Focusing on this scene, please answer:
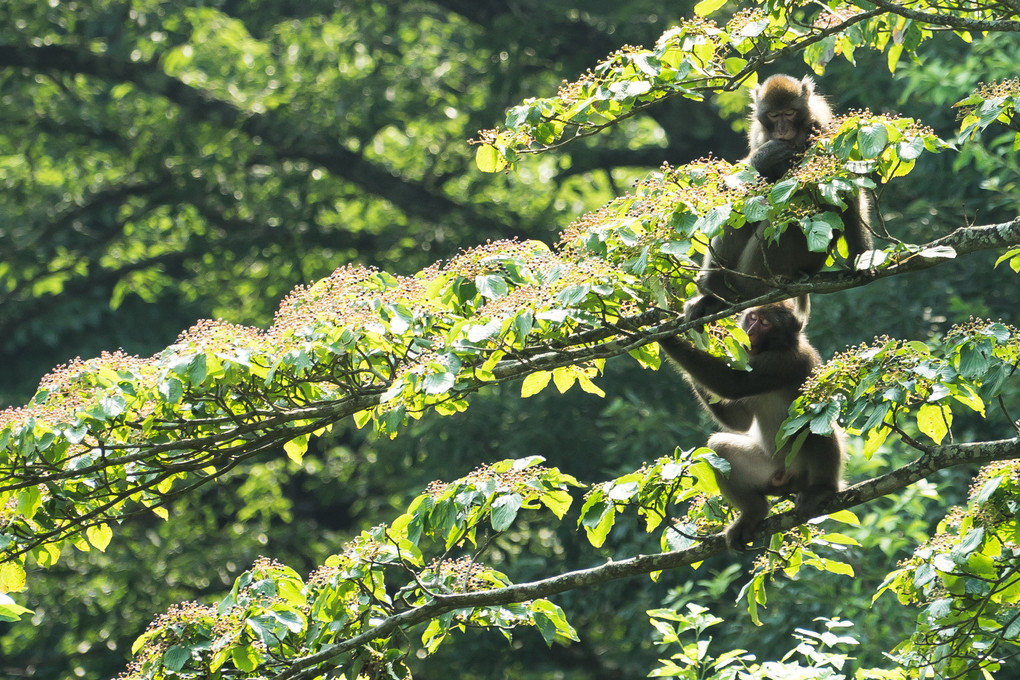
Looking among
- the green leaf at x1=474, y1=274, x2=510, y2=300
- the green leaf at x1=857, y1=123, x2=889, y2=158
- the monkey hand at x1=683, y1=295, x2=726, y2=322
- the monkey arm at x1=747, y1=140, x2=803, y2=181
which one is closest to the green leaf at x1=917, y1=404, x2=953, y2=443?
the monkey hand at x1=683, y1=295, x2=726, y2=322

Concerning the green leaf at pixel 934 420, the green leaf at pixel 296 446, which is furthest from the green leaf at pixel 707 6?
the green leaf at pixel 296 446

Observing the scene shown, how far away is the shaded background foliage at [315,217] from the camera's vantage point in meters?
9.80

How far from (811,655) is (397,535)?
171cm

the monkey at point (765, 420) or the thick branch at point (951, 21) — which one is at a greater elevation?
the thick branch at point (951, 21)

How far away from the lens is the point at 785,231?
4.24m

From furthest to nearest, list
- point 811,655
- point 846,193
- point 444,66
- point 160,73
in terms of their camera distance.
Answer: point 444,66
point 160,73
point 811,655
point 846,193

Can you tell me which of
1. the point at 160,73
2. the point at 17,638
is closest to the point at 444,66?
the point at 160,73

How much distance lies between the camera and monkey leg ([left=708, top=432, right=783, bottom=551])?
4453 millimetres

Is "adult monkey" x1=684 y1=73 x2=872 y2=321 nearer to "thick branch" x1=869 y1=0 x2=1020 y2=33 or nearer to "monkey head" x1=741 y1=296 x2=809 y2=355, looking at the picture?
"monkey head" x1=741 y1=296 x2=809 y2=355

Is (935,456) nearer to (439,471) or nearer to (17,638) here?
(439,471)

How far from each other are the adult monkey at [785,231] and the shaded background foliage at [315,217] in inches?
171

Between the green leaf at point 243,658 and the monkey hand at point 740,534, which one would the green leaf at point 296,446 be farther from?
the monkey hand at point 740,534

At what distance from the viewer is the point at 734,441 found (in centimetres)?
496

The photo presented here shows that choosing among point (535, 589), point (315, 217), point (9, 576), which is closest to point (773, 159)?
point (535, 589)
